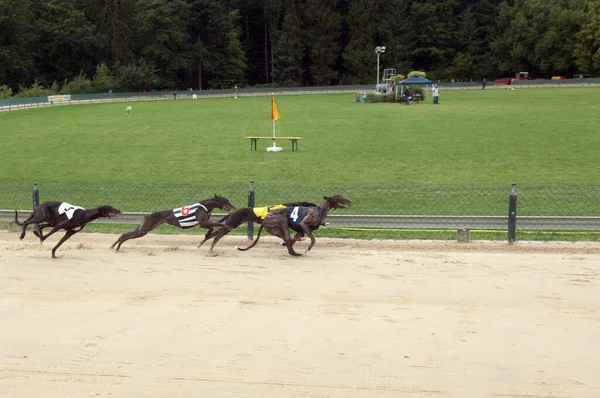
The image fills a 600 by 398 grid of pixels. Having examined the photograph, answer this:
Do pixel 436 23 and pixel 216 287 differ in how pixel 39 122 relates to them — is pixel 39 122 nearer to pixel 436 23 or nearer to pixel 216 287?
pixel 216 287

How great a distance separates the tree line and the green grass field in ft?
158

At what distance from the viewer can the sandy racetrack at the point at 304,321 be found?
7.06 meters

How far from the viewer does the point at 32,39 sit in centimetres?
8762

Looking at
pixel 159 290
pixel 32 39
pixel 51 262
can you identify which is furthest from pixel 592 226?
pixel 32 39

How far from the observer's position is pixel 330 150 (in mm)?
26703

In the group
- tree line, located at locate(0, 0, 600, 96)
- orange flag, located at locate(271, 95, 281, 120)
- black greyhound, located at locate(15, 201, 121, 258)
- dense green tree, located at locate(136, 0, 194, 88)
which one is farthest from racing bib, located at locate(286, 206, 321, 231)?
dense green tree, located at locate(136, 0, 194, 88)

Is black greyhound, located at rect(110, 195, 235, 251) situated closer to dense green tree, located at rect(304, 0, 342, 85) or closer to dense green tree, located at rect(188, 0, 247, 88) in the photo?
dense green tree, located at rect(188, 0, 247, 88)

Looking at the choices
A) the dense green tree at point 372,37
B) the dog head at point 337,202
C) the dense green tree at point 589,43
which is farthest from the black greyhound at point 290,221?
the dense green tree at point 372,37

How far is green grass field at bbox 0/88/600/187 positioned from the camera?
20.6 metres

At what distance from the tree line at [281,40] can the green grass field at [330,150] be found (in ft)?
158

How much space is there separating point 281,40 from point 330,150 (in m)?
72.8

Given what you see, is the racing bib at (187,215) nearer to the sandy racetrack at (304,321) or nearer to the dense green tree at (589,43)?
the sandy racetrack at (304,321)

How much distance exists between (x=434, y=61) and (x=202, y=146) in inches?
3032

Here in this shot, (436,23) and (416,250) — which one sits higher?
(436,23)
